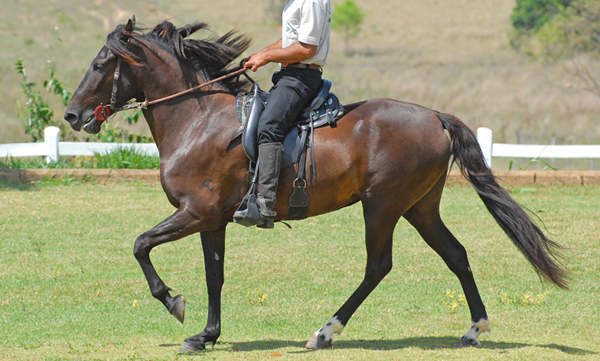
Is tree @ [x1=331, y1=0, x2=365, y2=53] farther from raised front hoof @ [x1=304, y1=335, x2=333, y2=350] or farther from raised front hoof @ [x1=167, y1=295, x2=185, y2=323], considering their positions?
raised front hoof @ [x1=167, y1=295, x2=185, y2=323]

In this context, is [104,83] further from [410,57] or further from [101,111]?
[410,57]

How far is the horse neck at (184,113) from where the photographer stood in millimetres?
8781

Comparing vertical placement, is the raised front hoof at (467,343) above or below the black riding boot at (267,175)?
below

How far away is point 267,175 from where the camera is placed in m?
8.52

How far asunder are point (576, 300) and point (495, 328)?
1.55 m

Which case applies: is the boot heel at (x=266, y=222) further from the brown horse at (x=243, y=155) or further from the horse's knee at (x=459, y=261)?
the horse's knee at (x=459, y=261)

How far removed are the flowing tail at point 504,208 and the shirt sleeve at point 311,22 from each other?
1.23 m

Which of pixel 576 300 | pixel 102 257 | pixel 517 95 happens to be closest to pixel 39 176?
pixel 102 257

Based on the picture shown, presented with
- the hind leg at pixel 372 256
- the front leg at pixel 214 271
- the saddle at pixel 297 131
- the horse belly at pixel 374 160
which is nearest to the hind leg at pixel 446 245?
the horse belly at pixel 374 160

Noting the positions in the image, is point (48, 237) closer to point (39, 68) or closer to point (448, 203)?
point (448, 203)

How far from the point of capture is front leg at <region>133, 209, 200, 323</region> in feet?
27.6

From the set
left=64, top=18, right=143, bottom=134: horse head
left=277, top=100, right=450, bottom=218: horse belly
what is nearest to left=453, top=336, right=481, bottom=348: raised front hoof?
left=277, top=100, right=450, bottom=218: horse belly

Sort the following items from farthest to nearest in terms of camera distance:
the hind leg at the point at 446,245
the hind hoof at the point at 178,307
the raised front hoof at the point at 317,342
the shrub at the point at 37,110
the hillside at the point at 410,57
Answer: the hillside at the point at 410,57 → the shrub at the point at 37,110 → the hind leg at the point at 446,245 → the raised front hoof at the point at 317,342 → the hind hoof at the point at 178,307

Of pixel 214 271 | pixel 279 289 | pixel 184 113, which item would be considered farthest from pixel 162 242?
pixel 279 289
